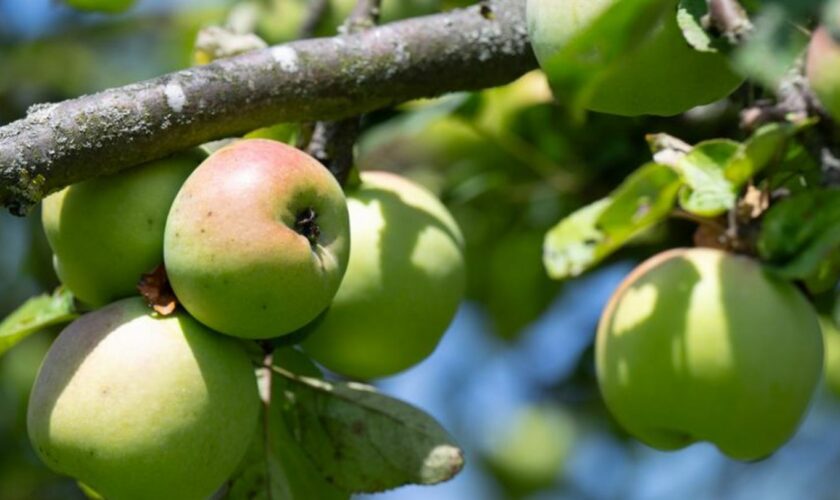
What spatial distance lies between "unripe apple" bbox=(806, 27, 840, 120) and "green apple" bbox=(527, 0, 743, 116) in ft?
0.37

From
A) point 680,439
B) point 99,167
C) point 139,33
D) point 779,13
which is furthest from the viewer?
point 139,33

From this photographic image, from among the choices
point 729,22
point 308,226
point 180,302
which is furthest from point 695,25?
point 180,302

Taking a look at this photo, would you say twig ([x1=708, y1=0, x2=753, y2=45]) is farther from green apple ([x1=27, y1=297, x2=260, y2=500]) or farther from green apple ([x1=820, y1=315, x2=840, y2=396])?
green apple ([x1=820, y1=315, x2=840, y2=396])

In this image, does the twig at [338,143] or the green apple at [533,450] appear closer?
the twig at [338,143]

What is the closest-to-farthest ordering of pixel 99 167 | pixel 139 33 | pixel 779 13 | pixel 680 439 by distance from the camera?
pixel 779 13 → pixel 99 167 → pixel 680 439 → pixel 139 33

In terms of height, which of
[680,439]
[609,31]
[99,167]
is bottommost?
[680,439]

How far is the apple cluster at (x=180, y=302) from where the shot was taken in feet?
2.98

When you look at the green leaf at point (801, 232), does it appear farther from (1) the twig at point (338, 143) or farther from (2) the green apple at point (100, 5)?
(2) the green apple at point (100, 5)

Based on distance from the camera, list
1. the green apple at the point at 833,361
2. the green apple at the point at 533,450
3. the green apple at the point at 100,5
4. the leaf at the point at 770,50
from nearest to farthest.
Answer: the leaf at the point at 770,50 → the green apple at the point at 100,5 → the green apple at the point at 833,361 → the green apple at the point at 533,450

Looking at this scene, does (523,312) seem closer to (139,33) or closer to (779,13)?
(139,33)

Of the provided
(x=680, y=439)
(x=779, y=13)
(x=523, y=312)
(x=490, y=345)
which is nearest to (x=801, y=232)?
(x=680, y=439)

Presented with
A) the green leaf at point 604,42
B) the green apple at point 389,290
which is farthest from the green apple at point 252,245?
the green leaf at point 604,42

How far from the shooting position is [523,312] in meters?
1.94

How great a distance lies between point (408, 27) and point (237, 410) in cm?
37
